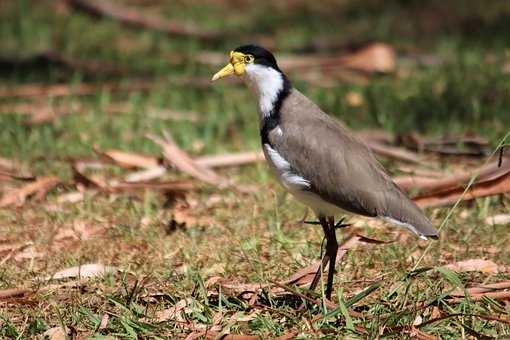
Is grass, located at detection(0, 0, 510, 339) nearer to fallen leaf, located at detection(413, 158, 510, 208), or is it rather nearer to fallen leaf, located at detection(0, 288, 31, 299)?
fallen leaf, located at detection(0, 288, 31, 299)

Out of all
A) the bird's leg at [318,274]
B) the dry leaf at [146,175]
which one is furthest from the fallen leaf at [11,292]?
the dry leaf at [146,175]

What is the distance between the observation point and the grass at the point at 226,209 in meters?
4.57

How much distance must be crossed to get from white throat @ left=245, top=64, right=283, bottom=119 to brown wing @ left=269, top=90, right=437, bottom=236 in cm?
13

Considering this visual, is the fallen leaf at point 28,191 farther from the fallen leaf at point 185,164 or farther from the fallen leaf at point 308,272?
the fallen leaf at point 308,272

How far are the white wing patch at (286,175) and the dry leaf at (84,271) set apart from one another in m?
0.98

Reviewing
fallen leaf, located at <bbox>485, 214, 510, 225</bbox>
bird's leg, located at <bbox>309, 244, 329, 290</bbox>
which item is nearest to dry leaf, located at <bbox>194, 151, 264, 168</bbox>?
fallen leaf, located at <bbox>485, 214, 510, 225</bbox>

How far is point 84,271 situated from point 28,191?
55.7 inches

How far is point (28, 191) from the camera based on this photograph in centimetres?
652

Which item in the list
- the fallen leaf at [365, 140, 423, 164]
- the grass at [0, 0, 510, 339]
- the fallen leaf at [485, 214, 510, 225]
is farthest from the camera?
the fallen leaf at [365, 140, 423, 164]

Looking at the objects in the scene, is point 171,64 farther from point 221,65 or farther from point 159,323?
point 159,323

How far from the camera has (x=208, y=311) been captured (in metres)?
4.63

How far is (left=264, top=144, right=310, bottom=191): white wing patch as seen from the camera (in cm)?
483

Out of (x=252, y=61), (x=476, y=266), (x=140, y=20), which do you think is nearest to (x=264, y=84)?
(x=252, y=61)

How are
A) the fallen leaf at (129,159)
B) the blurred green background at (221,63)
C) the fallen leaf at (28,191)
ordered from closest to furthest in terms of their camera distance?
1. the fallen leaf at (28,191)
2. the fallen leaf at (129,159)
3. the blurred green background at (221,63)
